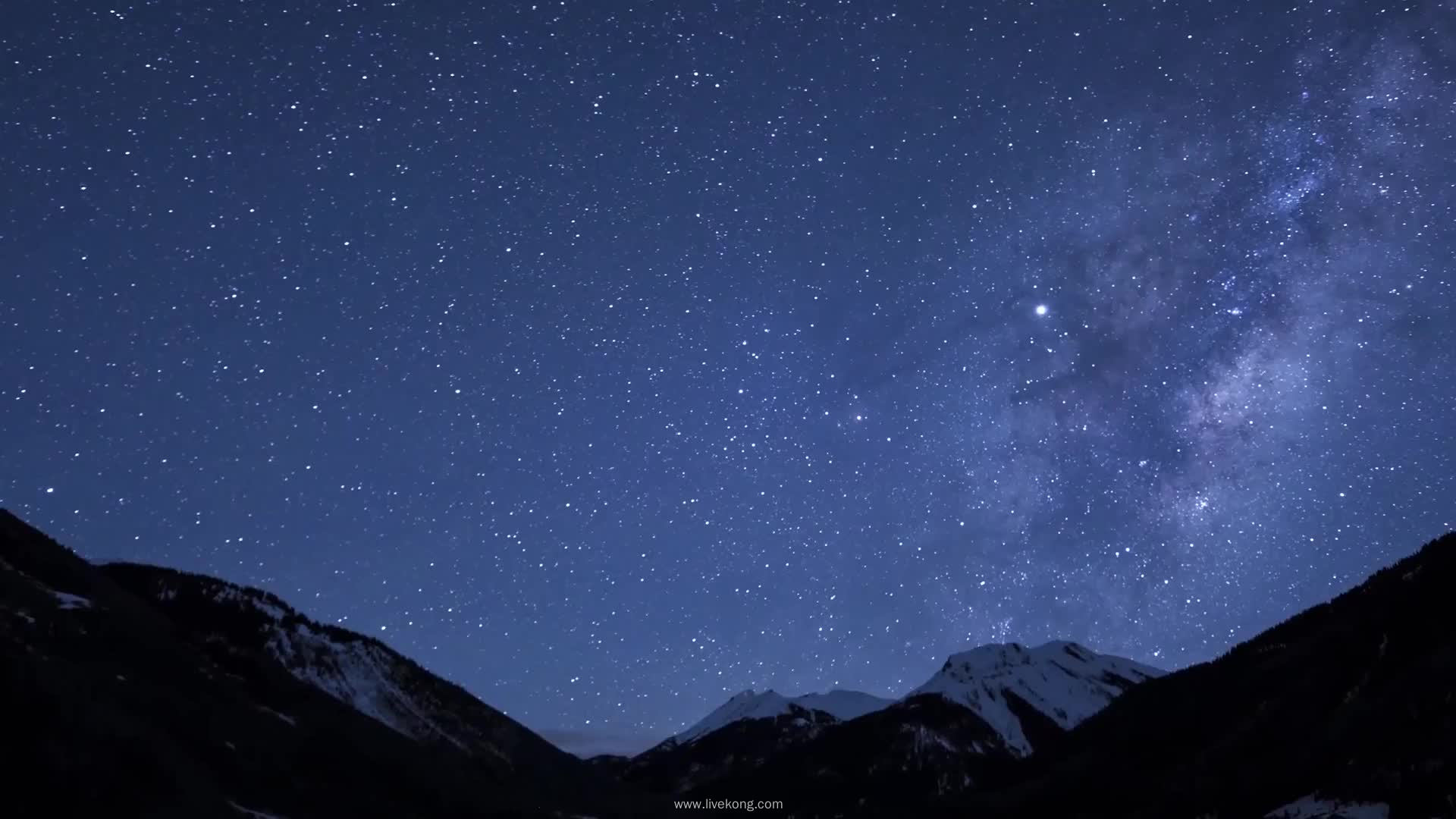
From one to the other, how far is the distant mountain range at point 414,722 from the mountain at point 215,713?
0.53 ft

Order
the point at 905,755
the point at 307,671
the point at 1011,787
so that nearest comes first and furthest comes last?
1. the point at 307,671
2. the point at 1011,787
3. the point at 905,755

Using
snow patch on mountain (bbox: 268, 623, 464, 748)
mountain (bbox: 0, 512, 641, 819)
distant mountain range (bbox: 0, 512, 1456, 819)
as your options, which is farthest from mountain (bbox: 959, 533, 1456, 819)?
snow patch on mountain (bbox: 268, 623, 464, 748)

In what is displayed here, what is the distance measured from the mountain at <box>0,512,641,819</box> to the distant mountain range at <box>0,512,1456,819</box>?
163mm

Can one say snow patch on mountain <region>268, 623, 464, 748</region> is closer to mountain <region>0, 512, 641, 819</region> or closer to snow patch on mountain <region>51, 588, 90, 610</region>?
mountain <region>0, 512, 641, 819</region>

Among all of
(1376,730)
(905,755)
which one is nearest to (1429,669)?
(1376,730)

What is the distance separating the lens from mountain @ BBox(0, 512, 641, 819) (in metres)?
37.0

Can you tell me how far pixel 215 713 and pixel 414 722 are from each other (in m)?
39.8

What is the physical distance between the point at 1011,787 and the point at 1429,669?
84940mm

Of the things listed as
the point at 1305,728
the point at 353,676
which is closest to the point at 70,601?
the point at 353,676

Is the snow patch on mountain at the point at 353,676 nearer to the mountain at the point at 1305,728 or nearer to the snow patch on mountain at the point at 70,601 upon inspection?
the snow patch on mountain at the point at 70,601

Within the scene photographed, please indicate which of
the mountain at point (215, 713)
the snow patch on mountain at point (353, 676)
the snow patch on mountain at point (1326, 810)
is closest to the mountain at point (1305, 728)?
the snow patch on mountain at point (1326, 810)

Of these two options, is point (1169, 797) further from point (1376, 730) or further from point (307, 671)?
point (307, 671)

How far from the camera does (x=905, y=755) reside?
18738 centimetres

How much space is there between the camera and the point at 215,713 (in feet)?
168
